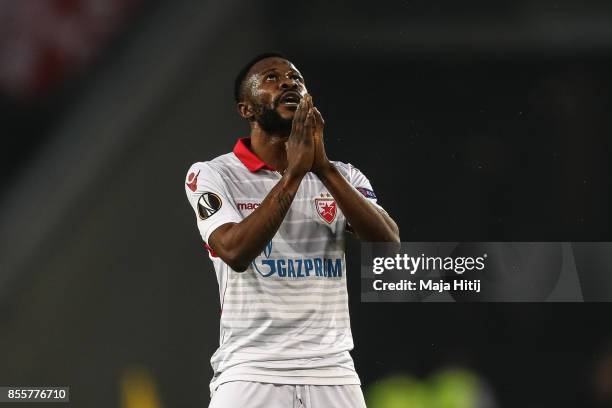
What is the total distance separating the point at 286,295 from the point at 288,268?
0.06 meters

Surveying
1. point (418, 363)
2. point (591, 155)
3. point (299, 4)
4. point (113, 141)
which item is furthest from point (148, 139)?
point (591, 155)

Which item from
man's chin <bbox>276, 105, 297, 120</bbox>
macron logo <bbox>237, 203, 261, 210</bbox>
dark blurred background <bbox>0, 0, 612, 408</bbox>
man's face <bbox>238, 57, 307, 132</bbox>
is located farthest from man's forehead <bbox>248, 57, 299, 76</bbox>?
dark blurred background <bbox>0, 0, 612, 408</bbox>

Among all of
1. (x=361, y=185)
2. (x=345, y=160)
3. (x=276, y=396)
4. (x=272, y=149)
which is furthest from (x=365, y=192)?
(x=345, y=160)

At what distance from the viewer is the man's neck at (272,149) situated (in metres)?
2.49

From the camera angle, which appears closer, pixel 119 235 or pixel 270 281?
pixel 270 281

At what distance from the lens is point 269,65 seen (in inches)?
98.1

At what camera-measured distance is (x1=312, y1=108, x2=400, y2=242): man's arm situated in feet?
7.38

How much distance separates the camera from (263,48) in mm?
3555

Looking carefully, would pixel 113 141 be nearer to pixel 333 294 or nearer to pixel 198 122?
pixel 198 122

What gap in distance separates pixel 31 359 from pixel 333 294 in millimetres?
1627

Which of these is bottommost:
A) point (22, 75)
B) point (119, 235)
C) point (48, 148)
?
point (119, 235)

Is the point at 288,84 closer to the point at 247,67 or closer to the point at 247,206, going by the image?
the point at 247,67

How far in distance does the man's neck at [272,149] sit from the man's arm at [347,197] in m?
0.24

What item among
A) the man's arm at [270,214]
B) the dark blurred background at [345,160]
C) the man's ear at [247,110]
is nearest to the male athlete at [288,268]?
the man's arm at [270,214]
